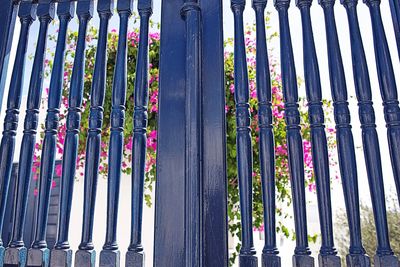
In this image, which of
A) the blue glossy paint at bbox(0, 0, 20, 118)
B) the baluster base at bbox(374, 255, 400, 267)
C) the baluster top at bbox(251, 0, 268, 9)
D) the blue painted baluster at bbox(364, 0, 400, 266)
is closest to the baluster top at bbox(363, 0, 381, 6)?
the blue painted baluster at bbox(364, 0, 400, 266)

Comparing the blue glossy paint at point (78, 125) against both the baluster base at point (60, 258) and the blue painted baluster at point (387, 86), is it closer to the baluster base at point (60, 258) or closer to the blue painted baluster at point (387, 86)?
the baluster base at point (60, 258)

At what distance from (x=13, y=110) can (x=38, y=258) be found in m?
0.40

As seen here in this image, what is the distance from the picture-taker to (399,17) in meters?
1.04

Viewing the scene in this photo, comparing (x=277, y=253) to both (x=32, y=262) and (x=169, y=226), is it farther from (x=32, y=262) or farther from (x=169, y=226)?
(x=32, y=262)

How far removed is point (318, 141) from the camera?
954 millimetres

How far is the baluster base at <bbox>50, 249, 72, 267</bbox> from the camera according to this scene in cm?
94

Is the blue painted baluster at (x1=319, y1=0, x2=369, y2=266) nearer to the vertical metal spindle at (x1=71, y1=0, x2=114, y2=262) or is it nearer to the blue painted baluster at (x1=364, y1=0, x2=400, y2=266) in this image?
the blue painted baluster at (x1=364, y1=0, x2=400, y2=266)

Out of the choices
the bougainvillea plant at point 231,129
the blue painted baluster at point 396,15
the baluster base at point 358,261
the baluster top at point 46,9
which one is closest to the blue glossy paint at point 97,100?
the baluster top at point 46,9

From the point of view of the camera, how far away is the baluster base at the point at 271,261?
88 centimetres

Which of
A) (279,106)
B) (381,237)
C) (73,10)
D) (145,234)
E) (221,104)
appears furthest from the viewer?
(145,234)

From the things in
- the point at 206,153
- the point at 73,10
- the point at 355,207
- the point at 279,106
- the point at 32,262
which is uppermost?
the point at 73,10

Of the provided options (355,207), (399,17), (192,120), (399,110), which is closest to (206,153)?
(192,120)

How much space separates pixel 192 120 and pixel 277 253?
35 cm

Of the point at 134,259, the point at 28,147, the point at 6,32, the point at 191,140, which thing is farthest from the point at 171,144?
the point at 6,32
